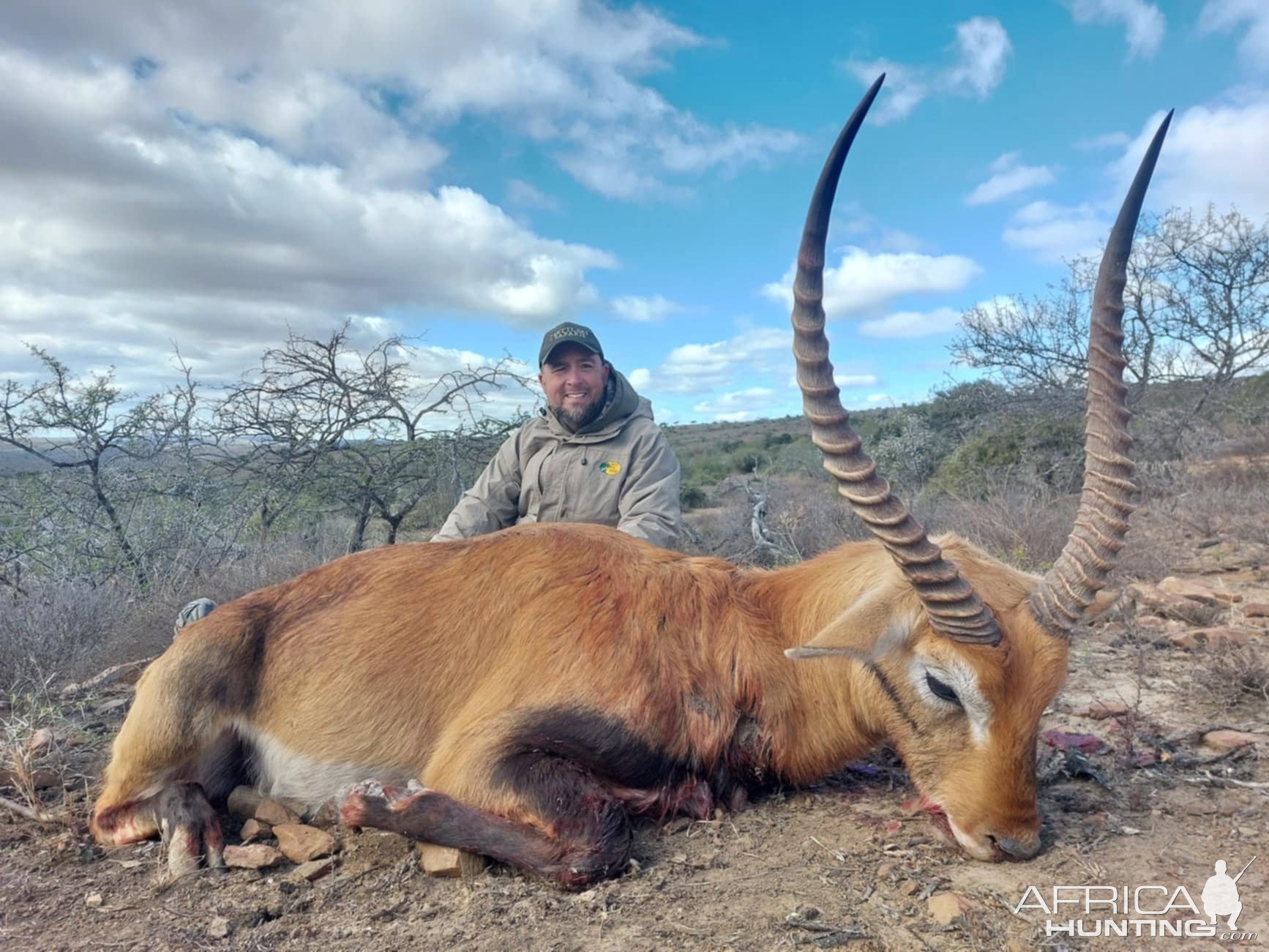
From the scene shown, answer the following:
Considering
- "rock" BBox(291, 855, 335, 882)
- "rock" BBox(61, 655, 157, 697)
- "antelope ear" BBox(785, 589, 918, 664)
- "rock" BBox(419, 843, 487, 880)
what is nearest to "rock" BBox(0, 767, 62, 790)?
"rock" BBox(61, 655, 157, 697)

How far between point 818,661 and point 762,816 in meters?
0.71

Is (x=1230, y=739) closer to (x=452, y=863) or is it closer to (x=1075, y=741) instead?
(x=1075, y=741)

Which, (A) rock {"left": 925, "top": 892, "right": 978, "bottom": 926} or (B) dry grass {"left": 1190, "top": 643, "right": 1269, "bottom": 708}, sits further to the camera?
(B) dry grass {"left": 1190, "top": 643, "right": 1269, "bottom": 708}

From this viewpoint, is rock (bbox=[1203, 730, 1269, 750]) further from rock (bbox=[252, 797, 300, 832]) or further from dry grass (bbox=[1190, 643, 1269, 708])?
rock (bbox=[252, 797, 300, 832])

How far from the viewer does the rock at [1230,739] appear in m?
3.84

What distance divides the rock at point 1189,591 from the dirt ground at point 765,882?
260 cm

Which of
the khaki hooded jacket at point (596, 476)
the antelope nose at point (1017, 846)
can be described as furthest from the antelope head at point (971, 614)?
the khaki hooded jacket at point (596, 476)

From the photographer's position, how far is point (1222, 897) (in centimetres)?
262

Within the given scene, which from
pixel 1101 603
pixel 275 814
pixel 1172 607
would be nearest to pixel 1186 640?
pixel 1172 607

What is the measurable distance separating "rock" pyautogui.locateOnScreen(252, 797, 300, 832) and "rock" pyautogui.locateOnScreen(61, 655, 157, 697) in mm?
2546

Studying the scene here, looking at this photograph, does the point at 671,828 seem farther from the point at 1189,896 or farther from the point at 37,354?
the point at 37,354

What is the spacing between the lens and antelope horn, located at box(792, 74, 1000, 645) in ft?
9.39

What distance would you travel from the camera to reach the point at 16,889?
310 cm

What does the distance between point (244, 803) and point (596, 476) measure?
3.44 meters
